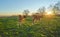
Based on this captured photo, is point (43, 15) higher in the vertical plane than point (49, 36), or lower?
higher

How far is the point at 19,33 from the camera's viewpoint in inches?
166

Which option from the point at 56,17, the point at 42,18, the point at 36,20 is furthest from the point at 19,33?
the point at 56,17

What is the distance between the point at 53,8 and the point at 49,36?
3.22m

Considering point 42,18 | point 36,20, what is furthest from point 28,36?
point 42,18

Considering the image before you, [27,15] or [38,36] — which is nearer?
[38,36]

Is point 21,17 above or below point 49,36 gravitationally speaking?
above

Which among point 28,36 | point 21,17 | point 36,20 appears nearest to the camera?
point 28,36

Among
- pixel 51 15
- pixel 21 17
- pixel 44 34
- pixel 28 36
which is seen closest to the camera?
pixel 28 36

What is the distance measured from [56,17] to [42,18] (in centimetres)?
83

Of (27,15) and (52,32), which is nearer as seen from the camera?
(52,32)

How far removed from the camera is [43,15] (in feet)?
21.8

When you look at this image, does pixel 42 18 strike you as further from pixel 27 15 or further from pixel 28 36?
pixel 28 36

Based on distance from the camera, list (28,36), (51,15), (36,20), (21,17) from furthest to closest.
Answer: (51,15) → (36,20) → (21,17) → (28,36)

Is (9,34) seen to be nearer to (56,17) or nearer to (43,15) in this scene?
→ (43,15)
